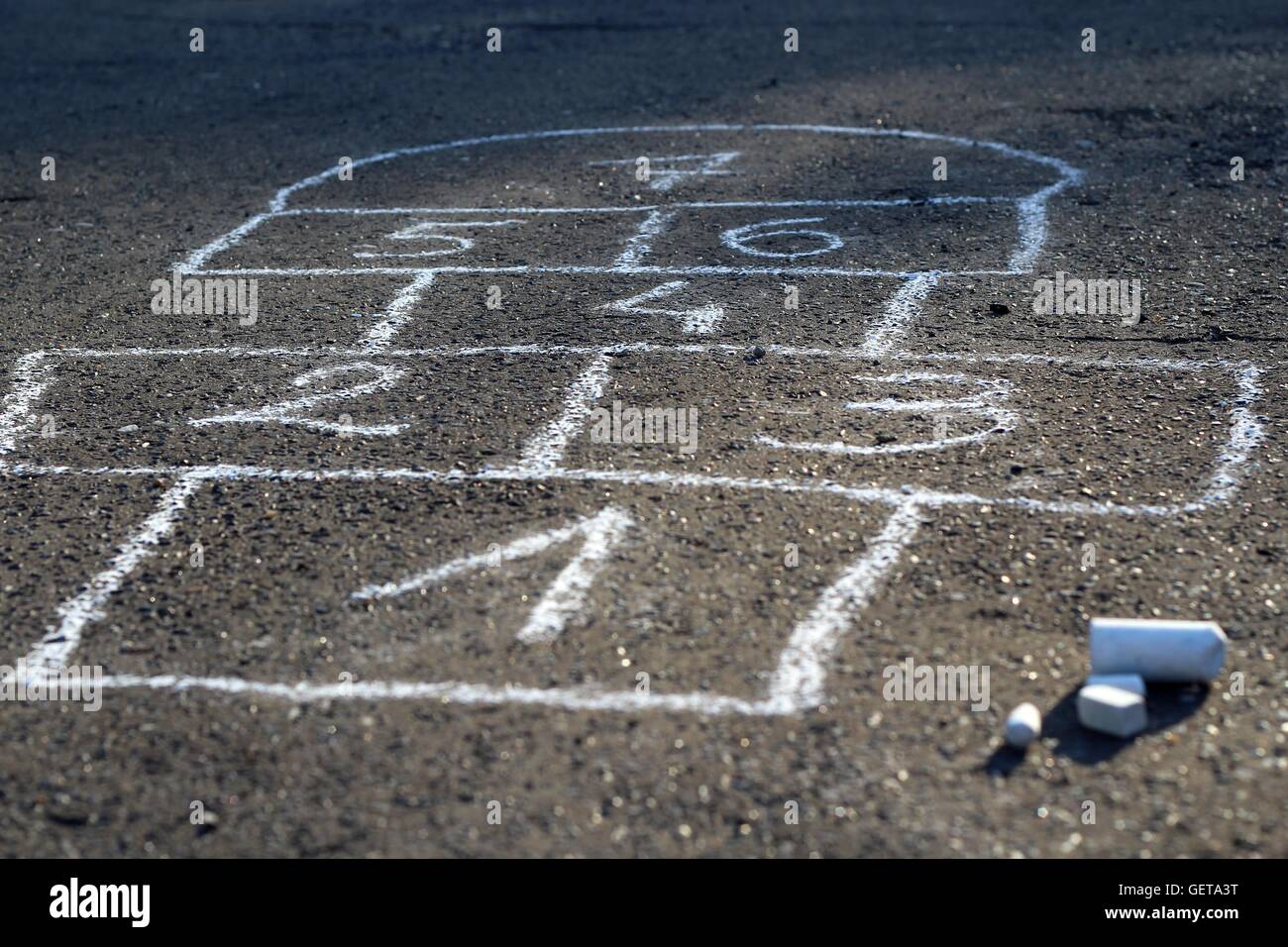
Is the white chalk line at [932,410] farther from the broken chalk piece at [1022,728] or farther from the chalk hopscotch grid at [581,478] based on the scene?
the broken chalk piece at [1022,728]

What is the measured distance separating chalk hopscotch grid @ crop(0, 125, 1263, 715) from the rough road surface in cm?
2

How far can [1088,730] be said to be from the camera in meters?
3.68

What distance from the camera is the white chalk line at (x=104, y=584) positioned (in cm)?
415

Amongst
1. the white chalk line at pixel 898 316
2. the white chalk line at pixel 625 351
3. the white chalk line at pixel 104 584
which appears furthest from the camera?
the white chalk line at pixel 898 316

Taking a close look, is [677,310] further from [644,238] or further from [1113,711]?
[1113,711]

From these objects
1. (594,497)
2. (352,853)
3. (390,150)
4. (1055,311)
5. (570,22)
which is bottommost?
(352,853)

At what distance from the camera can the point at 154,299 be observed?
7.01 meters

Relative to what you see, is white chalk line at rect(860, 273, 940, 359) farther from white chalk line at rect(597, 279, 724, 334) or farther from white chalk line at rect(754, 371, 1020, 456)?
white chalk line at rect(597, 279, 724, 334)

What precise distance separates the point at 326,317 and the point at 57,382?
47.5 inches

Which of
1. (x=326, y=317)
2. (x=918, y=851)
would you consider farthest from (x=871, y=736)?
(x=326, y=317)

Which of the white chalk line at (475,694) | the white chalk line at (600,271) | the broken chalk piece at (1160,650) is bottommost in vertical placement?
the white chalk line at (475,694)

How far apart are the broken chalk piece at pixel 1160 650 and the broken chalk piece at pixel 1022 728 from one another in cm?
31

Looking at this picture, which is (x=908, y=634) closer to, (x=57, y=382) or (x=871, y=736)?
(x=871, y=736)

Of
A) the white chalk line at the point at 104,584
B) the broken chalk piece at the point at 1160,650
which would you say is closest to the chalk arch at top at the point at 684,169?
the white chalk line at the point at 104,584
